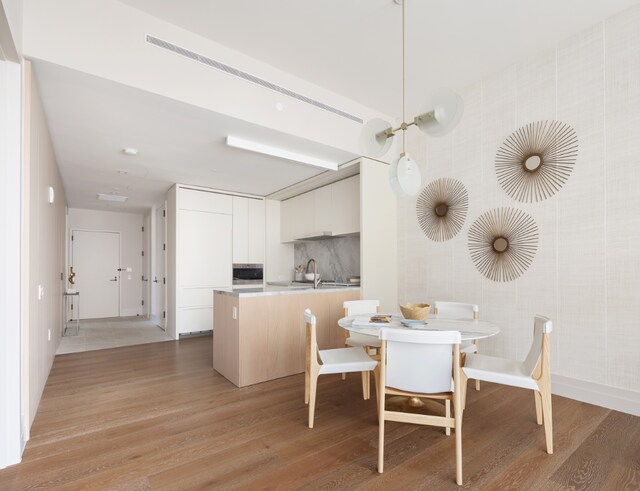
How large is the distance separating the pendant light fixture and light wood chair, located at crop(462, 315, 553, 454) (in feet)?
3.97

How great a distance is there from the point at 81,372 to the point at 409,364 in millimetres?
3682

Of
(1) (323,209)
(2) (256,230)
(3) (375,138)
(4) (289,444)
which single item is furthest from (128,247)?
(3) (375,138)

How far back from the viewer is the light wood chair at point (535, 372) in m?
2.00

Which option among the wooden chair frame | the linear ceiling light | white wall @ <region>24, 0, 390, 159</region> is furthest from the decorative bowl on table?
the linear ceiling light

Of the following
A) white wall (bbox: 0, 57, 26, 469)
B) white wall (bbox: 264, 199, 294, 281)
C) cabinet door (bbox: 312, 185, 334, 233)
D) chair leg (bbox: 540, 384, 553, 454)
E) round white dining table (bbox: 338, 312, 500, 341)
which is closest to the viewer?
white wall (bbox: 0, 57, 26, 469)

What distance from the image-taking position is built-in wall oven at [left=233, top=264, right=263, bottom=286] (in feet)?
19.9

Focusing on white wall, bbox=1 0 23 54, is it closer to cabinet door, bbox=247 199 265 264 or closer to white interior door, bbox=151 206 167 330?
cabinet door, bbox=247 199 265 264

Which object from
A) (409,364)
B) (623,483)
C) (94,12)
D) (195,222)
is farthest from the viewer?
(195,222)

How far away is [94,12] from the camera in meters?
2.33

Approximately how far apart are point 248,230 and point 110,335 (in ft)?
9.58

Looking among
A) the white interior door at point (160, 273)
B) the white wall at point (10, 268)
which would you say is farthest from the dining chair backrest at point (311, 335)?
the white interior door at point (160, 273)

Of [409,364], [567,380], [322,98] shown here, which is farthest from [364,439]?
[322,98]

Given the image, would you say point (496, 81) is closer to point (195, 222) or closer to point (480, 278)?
point (480, 278)

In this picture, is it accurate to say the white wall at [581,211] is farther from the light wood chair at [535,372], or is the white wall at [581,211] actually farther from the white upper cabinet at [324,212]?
the white upper cabinet at [324,212]
